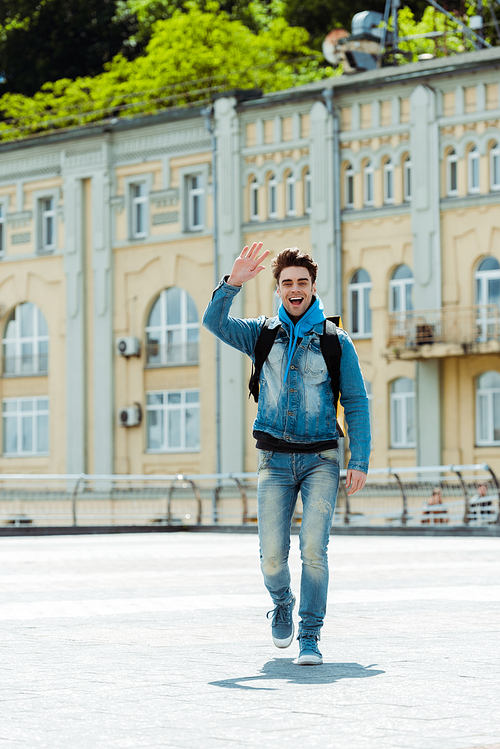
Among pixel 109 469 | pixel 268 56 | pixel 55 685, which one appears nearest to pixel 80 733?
pixel 55 685

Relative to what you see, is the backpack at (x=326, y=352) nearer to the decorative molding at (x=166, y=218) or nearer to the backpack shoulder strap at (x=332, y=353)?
the backpack shoulder strap at (x=332, y=353)

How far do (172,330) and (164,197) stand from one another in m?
4.01

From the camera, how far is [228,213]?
39188 mm

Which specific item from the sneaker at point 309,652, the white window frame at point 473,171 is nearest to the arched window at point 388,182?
the white window frame at point 473,171

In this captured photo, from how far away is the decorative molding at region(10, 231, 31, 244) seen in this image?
44031mm

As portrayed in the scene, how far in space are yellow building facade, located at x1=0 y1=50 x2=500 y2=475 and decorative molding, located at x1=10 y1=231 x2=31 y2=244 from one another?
3.1 inches

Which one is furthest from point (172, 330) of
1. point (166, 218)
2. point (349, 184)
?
point (349, 184)

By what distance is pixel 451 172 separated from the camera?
1411 inches

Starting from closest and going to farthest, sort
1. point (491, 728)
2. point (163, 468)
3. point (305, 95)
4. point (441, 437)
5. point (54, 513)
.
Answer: point (491, 728), point (54, 513), point (441, 437), point (305, 95), point (163, 468)

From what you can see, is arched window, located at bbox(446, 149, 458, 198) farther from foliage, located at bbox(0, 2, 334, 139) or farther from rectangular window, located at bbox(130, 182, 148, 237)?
foliage, located at bbox(0, 2, 334, 139)

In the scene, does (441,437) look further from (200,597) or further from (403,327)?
(200,597)

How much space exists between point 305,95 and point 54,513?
16.2 m

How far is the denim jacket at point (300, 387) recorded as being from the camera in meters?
6.82

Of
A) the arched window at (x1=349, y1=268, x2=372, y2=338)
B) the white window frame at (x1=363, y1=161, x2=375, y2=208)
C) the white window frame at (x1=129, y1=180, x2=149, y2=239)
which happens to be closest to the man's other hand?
→ the arched window at (x1=349, y1=268, x2=372, y2=338)
